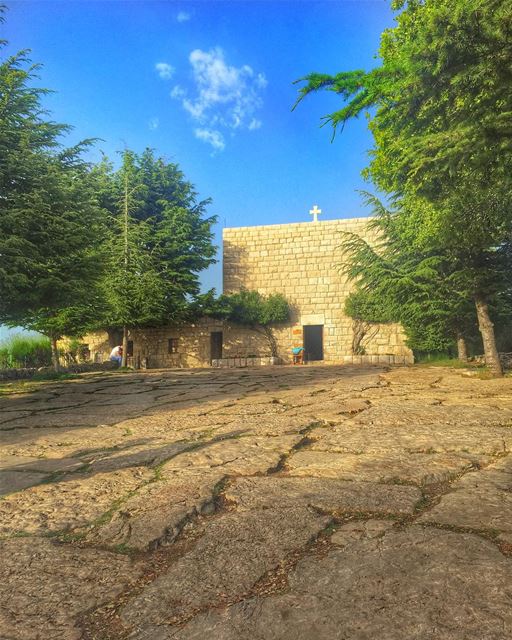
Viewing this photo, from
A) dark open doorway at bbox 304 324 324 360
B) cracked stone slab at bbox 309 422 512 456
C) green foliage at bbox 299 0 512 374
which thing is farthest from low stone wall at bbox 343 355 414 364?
cracked stone slab at bbox 309 422 512 456

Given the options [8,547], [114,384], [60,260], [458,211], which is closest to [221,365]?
[114,384]

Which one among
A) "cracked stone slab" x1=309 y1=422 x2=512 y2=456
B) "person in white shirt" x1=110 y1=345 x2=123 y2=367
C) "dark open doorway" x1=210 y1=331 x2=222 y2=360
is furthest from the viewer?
"dark open doorway" x1=210 y1=331 x2=222 y2=360

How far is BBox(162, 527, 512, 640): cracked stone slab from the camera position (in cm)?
116

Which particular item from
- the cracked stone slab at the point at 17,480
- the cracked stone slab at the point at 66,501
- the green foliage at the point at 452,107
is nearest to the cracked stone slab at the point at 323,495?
the cracked stone slab at the point at 66,501

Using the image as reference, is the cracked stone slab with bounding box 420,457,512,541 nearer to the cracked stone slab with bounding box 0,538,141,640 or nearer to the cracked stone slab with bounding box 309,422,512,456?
the cracked stone slab with bounding box 309,422,512,456

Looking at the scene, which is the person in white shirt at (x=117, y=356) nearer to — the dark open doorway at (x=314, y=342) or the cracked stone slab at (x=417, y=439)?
the dark open doorway at (x=314, y=342)

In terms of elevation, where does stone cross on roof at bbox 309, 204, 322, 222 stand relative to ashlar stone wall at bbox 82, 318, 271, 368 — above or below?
above

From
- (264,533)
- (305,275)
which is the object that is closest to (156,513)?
(264,533)

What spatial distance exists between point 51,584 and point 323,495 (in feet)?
3.85

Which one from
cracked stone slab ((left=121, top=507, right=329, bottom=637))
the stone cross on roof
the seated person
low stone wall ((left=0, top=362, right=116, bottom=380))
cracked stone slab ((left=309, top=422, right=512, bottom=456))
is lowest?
cracked stone slab ((left=121, top=507, right=329, bottom=637))

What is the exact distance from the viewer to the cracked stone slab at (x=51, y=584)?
1265 millimetres

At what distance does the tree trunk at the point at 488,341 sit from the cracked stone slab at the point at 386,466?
6780mm

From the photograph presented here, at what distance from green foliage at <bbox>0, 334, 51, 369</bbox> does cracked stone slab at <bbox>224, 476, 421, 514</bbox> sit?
663 inches

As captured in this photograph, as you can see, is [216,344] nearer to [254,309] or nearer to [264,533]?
[254,309]
